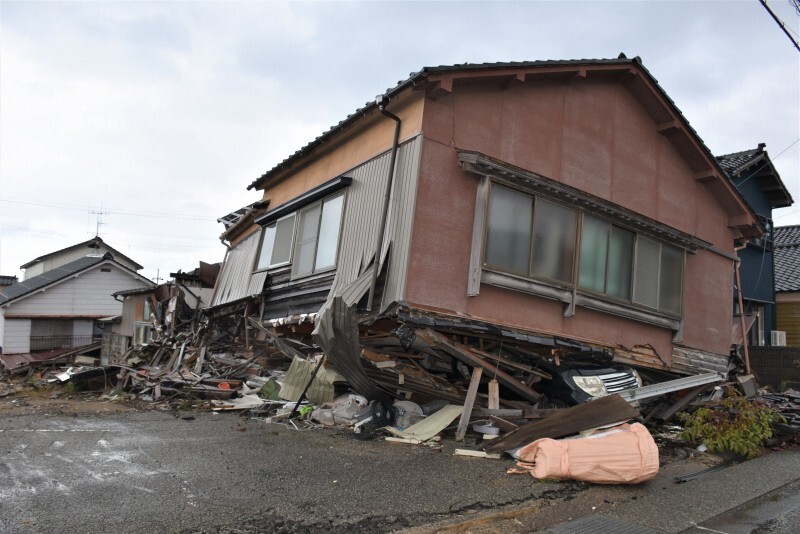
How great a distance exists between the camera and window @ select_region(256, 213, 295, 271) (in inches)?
444

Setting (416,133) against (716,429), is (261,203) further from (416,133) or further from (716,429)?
(716,429)

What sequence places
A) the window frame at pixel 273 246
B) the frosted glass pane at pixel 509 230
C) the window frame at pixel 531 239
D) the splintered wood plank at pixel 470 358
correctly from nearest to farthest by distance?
the splintered wood plank at pixel 470 358 < the window frame at pixel 531 239 < the frosted glass pane at pixel 509 230 < the window frame at pixel 273 246

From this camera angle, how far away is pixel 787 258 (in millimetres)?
22625

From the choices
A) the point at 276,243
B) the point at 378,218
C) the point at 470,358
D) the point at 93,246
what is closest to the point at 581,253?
the point at 470,358

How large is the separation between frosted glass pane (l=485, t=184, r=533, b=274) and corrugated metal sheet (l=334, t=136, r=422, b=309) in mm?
1306

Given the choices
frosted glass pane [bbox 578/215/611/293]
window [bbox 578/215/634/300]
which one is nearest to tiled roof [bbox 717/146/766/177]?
window [bbox 578/215/634/300]

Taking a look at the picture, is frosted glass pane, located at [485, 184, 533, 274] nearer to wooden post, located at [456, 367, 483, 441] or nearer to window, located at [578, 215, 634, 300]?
window, located at [578, 215, 634, 300]

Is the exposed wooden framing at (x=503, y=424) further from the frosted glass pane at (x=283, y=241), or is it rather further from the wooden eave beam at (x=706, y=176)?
the wooden eave beam at (x=706, y=176)

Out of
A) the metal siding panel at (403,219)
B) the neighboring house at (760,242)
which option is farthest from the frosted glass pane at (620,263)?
the neighboring house at (760,242)

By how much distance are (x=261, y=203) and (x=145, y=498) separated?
863 centimetres

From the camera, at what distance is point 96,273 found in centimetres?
3173

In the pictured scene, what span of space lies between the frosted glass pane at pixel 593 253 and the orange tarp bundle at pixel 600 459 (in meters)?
3.92

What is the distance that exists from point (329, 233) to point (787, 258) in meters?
20.7

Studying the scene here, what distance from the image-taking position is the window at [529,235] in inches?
335
